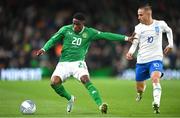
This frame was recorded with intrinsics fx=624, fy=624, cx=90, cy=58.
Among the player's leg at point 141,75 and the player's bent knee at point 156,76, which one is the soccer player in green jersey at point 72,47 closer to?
the player's bent knee at point 156,76

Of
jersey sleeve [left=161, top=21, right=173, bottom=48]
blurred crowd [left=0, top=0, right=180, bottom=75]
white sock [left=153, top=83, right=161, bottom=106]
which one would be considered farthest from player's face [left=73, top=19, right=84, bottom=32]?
blurred crowd [left=0, top=0, right=180, bottom=75]

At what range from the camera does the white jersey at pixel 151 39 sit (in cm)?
1642

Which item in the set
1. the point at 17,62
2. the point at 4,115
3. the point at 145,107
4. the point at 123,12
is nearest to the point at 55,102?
the point at 145,107

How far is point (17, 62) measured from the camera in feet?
115

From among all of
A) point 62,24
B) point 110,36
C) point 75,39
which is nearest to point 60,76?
point 75,39

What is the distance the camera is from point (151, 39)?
54.1ft

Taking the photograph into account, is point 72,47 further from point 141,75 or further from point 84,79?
point 141,75

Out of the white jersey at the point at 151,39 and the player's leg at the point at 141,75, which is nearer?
the white jersey at the point at 151,39

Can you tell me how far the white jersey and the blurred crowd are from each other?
19129mm

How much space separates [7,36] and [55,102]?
57.8ft

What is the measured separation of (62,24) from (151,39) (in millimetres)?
20844

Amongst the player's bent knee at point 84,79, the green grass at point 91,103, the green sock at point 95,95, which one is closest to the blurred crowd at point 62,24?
the green grass at point 91,103

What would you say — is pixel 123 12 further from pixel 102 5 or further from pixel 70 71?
pixel 70 71

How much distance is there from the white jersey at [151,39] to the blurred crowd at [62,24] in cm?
1913
